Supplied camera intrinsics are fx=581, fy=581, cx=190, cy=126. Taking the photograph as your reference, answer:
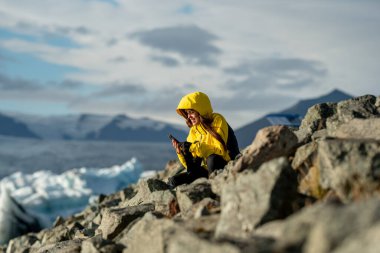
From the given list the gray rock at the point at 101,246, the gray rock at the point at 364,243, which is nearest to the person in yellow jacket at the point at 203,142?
the gray rock at the point at 101,246

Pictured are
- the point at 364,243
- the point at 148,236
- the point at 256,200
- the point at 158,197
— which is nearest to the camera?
the point at 364,243

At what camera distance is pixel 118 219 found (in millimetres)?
6008

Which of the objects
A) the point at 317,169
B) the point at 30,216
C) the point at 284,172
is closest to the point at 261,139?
the point at 317,169

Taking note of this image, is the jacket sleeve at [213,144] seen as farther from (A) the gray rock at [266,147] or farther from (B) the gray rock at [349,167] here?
(B) the gray rock at [349,167]

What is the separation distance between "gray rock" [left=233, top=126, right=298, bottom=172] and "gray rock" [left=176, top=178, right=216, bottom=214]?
38 centimetres

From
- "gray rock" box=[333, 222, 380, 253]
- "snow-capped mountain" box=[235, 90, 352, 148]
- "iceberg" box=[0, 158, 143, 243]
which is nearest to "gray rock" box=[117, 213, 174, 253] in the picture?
"gray rock" box=[333, 222, 380, 253]

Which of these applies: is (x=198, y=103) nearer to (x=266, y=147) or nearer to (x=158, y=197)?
(x=158, y=197)

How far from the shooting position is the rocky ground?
10.0ft

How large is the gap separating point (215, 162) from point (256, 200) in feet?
8.49

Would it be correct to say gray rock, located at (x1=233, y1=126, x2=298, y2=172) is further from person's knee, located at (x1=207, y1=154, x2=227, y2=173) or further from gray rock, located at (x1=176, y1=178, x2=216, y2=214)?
person's knee, located at (x1=207, y1=154, x2=227, y2=173)

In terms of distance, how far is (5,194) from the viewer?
19484 millimetres

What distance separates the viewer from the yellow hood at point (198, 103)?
23.1 feet

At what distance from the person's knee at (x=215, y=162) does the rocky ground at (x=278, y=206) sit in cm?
69

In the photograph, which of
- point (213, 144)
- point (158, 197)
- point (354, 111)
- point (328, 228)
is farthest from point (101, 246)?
point (354, 111)
